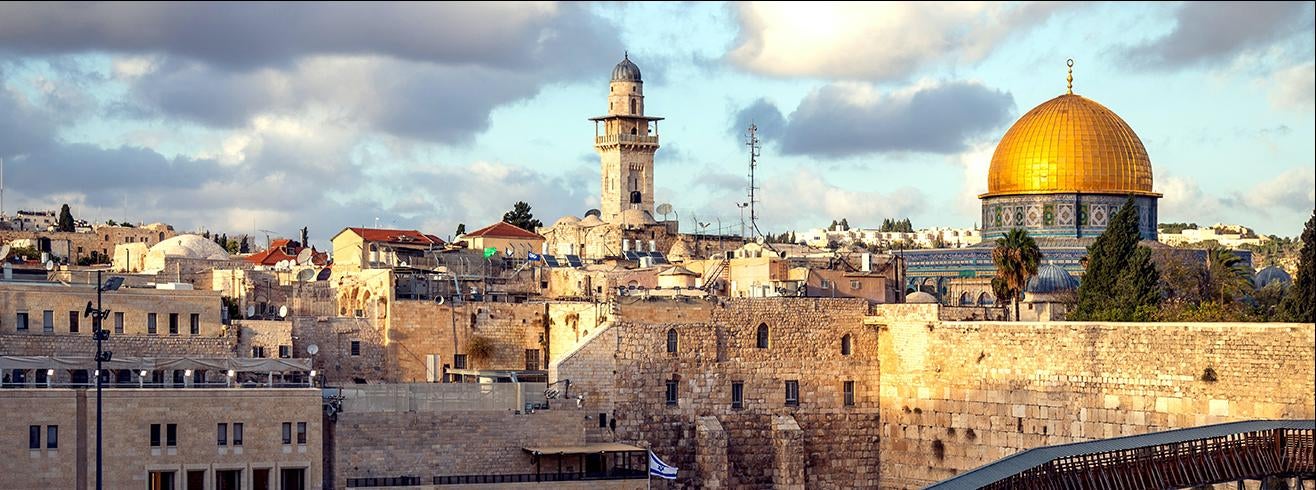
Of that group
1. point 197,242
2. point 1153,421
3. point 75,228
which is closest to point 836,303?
point 1153,421

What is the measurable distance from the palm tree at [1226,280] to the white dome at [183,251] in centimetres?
2581

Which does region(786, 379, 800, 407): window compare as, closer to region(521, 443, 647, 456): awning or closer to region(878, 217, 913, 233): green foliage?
region(521, 443, 647, 456): awning

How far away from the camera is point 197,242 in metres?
57.0

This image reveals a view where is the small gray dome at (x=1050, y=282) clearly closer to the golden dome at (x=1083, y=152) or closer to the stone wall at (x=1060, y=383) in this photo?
the golden dome at (x=1083, y=152)

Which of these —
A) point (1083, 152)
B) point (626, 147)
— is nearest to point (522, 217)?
point (626, 147)

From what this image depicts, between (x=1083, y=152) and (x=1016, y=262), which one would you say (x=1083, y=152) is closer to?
(x=1083, y=152)

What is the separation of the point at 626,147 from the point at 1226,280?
31.9 meters

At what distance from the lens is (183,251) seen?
55.6 m

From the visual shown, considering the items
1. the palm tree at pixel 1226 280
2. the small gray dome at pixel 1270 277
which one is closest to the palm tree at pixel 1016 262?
the palm tree at pixel 1226 280

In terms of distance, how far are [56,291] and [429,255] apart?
1411 centimetres

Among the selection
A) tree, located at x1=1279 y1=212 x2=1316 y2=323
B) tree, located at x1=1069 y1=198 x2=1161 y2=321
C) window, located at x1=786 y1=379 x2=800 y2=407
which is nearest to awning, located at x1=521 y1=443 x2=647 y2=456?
window, located at x1=786 y1=379 x2=800 y2=407

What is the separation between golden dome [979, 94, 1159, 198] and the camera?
5725 centimetres

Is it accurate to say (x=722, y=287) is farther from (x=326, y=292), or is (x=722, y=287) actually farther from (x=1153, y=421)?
(x=1153, y=421)

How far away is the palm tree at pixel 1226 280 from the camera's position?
52875 millimetres
